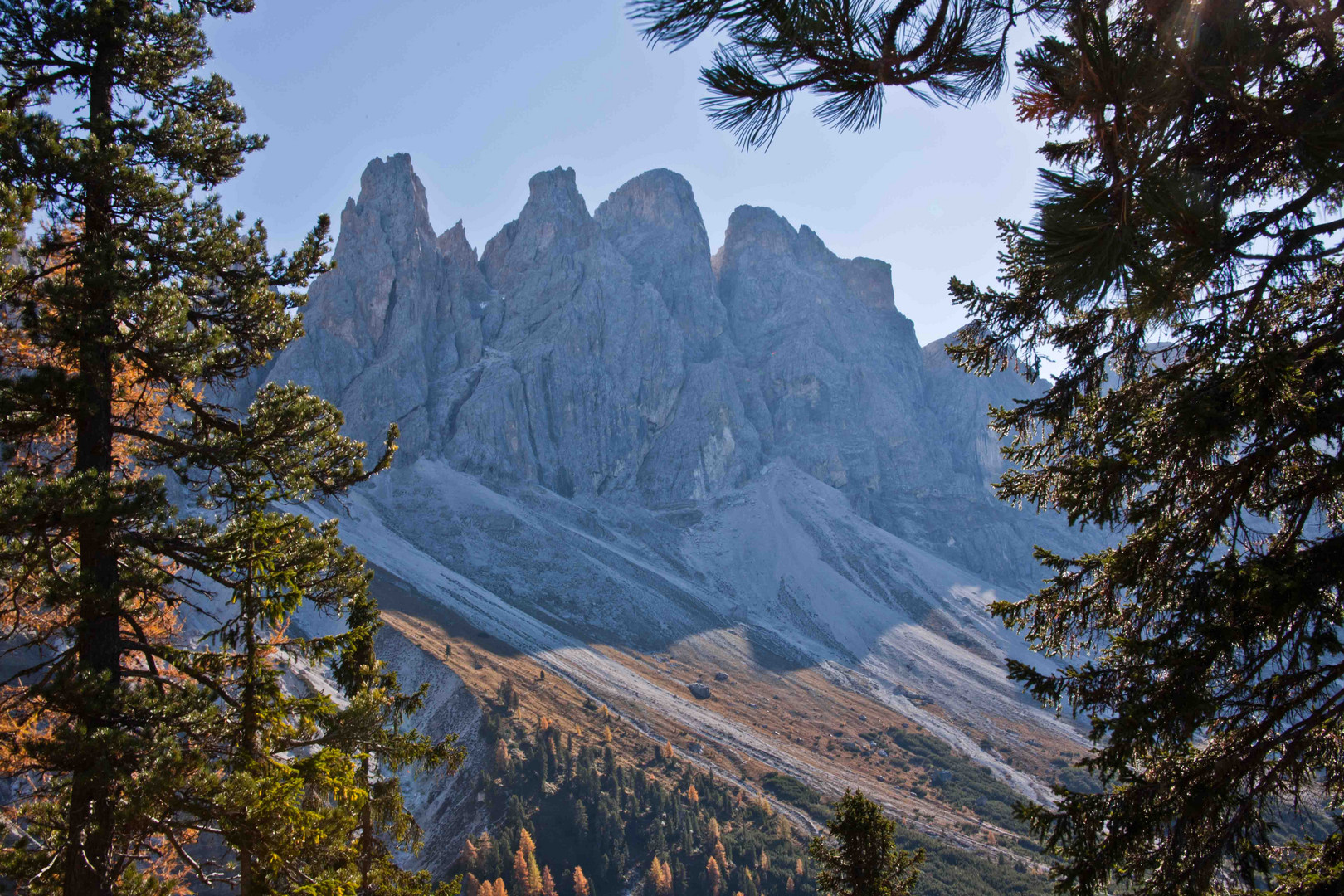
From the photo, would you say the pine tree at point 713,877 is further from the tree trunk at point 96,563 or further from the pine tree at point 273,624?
the tree trunk at point 96,563

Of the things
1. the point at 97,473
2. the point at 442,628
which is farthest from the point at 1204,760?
the point at 442,628

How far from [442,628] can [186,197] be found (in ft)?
309

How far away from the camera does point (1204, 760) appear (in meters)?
5.98

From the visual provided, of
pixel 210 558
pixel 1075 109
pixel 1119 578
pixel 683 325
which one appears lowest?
pixel 210 558

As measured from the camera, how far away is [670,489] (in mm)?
160875

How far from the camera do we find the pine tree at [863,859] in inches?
435

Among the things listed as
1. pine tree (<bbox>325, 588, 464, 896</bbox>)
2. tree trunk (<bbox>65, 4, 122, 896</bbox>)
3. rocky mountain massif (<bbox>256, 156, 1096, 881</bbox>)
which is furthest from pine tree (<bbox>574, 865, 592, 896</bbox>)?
tree trunk (<bbox>65, 4, 122, 896</bbox>)

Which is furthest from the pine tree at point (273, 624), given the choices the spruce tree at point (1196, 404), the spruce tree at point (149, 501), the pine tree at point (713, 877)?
the pine tree at point (713, 877)

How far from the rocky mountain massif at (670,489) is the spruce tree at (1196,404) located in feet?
272

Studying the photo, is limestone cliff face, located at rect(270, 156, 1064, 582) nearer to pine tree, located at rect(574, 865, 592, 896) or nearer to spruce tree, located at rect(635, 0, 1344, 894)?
pine tree, located at rect(574, 865, 592, 896)

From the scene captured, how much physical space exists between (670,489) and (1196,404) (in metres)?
156

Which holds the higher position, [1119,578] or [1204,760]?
[1119,578]

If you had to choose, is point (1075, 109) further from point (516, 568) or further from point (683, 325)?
point (683, 325)

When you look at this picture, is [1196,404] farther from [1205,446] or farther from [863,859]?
[863,859]
